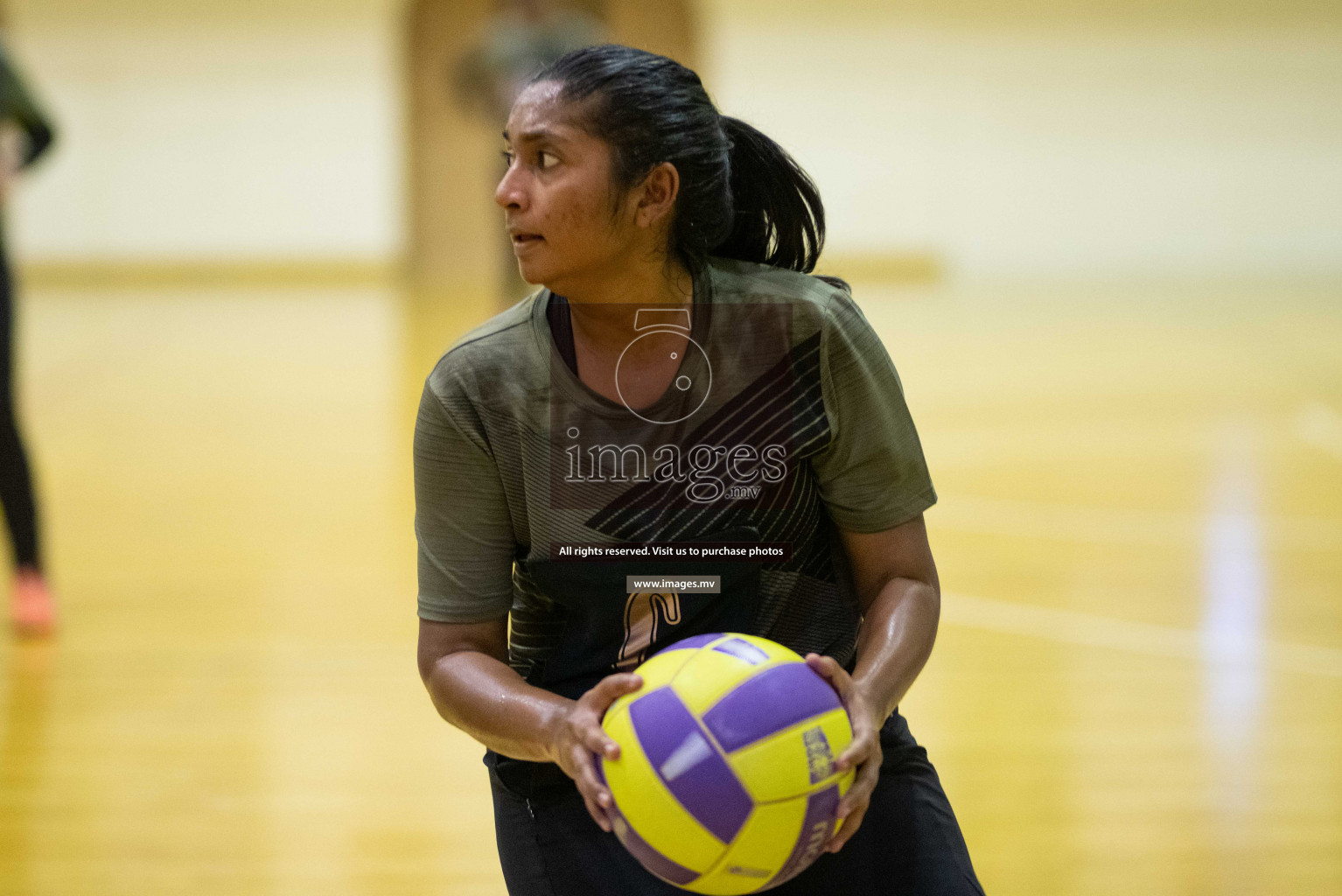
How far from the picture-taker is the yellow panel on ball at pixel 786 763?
1131mm

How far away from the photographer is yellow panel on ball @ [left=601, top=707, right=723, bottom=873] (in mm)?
1132

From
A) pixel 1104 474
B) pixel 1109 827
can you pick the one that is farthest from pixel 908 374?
pixel 1109 827

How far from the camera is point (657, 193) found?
1.24m

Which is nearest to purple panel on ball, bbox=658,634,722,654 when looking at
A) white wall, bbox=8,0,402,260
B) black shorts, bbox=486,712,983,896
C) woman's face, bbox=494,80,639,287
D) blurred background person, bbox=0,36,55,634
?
black shorts, bbox=486,712,983,896

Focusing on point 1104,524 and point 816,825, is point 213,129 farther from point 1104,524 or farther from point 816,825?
point 816,825

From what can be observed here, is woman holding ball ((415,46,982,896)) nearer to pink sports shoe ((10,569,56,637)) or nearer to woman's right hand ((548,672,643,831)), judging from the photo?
woman's right hand ((548,672,643,831))

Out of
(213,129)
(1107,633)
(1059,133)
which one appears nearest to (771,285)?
(1107,633)

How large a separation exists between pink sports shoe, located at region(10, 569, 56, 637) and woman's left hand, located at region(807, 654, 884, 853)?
8.08 feet

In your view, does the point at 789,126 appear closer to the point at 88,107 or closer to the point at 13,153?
the point at 88,107

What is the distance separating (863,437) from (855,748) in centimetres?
32

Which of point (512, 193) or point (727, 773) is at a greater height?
point (512, 193)

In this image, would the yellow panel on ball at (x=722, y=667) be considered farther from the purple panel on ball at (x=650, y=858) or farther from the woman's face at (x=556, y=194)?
the woman's face at (x=556, y=194)

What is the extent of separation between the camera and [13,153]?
10.4ft

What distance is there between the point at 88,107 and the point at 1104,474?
34.2 ft
